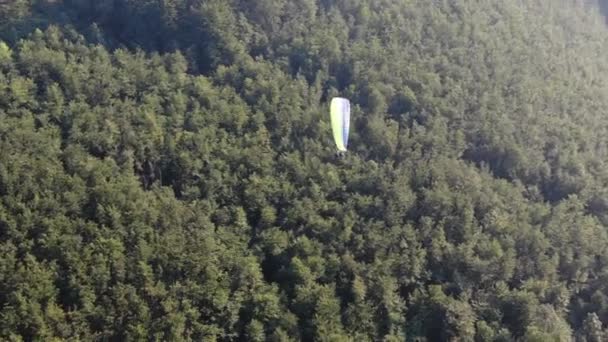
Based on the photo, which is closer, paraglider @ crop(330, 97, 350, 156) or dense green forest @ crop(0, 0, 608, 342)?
dense green forest @ crop(0, 0, 608, 342)

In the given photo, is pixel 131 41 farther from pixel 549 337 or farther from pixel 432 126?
pixel 549 337

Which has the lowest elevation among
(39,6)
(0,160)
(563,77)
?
(0,160)

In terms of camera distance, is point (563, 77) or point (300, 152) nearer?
point (300, 152)

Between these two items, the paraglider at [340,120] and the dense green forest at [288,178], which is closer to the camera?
the dense green forest at [288,178]

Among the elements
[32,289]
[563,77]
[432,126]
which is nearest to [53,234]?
[32,289]
